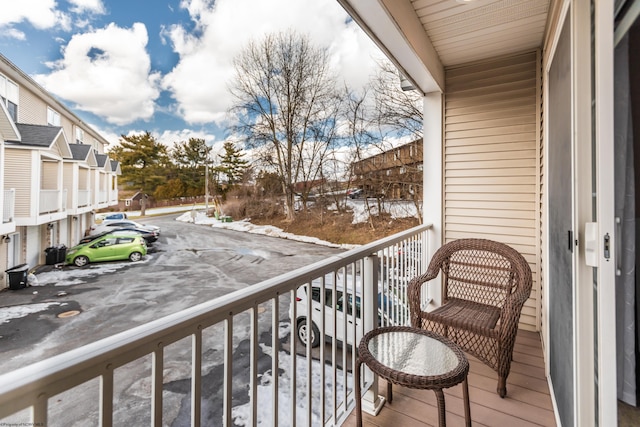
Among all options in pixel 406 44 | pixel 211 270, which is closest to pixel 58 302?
pixel 211 270

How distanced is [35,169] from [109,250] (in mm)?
2299

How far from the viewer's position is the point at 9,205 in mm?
2670

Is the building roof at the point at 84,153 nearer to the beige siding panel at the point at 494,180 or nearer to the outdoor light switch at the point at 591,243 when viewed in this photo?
the beige siding panel at the point at 494,180

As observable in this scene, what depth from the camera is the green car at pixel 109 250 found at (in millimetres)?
4409

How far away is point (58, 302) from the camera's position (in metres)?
3.59

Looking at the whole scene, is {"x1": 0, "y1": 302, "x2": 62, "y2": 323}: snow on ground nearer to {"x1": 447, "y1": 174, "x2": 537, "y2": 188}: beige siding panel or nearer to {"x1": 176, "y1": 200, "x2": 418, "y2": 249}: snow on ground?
{"x1": 176, "y1": 200, "x2": 418, "y2": 249}: snow on ground

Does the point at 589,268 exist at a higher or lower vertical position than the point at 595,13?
lower

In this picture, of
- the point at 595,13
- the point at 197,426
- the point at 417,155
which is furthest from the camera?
the point at 417,155

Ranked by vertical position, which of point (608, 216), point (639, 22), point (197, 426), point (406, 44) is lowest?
point (197, 426)

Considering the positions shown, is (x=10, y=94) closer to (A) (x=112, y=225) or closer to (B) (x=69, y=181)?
Answer: (B) (x=69, y=181)

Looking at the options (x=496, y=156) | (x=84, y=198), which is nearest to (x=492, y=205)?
(x=496, y=156)

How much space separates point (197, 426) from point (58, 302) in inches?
164

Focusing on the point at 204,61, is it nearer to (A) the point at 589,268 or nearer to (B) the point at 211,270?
(B) the point at 211,270

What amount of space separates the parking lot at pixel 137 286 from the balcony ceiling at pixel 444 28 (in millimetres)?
3093
